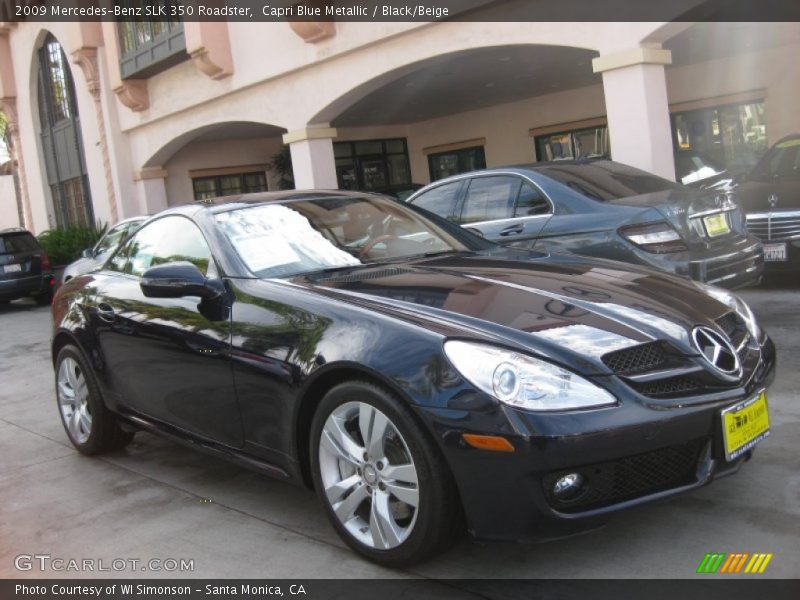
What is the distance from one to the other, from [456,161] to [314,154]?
7.80m

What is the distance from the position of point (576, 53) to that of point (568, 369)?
11426 mm

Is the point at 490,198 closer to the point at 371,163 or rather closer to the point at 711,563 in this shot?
the point at 711,563

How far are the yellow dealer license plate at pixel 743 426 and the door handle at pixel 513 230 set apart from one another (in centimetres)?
397

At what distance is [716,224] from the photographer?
6.54 m

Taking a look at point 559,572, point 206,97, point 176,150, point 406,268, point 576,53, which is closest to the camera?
point 559,572

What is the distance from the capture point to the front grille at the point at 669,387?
284 centimetres

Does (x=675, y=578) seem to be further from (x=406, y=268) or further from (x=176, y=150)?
(x=176, y=150)

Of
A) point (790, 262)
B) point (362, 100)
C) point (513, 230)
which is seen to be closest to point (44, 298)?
point (362, 100)

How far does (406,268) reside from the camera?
152 inches

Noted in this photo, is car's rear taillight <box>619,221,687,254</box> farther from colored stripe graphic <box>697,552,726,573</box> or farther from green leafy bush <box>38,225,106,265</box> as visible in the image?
green leafy bush <box>38,225,106,265</box>

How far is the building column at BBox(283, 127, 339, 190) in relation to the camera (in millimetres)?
13922

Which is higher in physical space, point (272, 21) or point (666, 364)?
point (272, 21)

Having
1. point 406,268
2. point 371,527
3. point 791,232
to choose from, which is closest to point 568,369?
point 371,527

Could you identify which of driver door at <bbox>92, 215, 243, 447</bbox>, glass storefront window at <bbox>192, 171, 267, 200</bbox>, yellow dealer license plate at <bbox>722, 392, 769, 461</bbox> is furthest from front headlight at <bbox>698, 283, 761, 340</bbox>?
glass storefront window at <bbox>192, 171, 267, 200</bbox>
